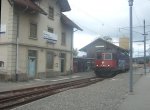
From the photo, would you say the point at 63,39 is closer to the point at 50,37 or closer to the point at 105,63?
the point at 50,37

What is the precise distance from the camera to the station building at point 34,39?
28.6 meters

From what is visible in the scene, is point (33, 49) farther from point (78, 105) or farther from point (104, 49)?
point (78, 105)

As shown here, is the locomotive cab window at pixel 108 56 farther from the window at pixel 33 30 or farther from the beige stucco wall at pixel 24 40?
the window at pixel 33 30

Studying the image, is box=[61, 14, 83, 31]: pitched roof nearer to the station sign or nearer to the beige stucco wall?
the beige stucco wall

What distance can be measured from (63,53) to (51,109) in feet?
93.0

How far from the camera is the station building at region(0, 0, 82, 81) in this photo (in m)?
28.6

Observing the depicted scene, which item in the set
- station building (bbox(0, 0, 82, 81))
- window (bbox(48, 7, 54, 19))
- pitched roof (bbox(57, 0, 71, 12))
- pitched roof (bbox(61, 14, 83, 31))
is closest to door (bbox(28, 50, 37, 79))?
station building (bbox(0, 0, 82, 81))

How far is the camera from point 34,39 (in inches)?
1265

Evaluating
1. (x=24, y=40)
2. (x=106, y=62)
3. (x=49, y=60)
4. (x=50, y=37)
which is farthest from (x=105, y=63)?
(x=24, y=40)

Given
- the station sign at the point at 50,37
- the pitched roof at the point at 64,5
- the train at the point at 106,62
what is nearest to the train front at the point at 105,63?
the train at the point at 106,62

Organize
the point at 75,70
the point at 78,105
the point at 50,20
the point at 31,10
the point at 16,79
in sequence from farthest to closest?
1. the point at 75,70
2. the point at 50,20
3. the point at 31,10
4. the point at 16,79
5. the point at 78,105

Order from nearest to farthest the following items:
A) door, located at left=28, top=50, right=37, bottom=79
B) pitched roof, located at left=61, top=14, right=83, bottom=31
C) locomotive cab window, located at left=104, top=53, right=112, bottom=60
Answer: door, located at left=28, top=50, right=37, bottom=79 → locomotive cab window, located at left=104, top=53, right=112, bottom=60 → pitched roof, located at left=61, top=14, right=83, bottom=31

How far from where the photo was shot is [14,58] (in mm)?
28734

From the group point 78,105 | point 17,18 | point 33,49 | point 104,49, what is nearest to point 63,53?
point 104,49
